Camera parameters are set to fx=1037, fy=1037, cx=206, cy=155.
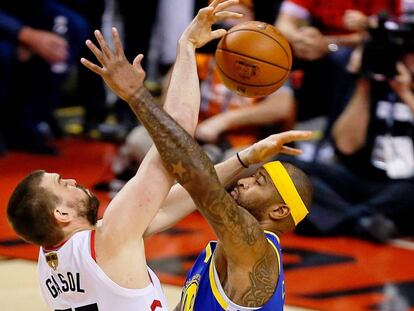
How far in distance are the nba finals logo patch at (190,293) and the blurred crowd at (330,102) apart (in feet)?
9.42

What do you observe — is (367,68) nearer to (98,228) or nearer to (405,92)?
(405,92)

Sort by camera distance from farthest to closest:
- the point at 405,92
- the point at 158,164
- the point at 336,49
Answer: the point at 336,49
the point at 405,92
the point at 158,164

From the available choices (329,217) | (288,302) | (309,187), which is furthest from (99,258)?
(329,217)

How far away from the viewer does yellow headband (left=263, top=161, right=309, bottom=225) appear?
3.97m

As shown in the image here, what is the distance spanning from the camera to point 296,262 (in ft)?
20.6

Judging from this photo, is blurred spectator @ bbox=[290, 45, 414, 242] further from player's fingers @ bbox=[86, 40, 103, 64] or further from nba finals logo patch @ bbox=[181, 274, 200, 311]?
player's fingers @ bbox=[86, 40, 103, 64]

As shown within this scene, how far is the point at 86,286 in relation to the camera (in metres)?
3.75

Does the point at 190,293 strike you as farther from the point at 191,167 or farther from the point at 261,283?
the point at 191,167

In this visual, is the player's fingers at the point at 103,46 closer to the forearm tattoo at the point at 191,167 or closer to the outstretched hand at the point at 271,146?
the forearm tattoo at the point at 191,167

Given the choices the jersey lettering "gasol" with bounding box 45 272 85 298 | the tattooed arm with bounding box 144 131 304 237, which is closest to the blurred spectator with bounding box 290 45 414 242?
the tattooed arm with bounding box 144 131 304 237

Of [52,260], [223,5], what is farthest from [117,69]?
[52,260]

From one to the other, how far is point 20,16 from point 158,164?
17.8 ft

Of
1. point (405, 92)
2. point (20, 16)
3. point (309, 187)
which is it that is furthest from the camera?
point (20, 16)

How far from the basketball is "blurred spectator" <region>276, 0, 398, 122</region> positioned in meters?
2.71
